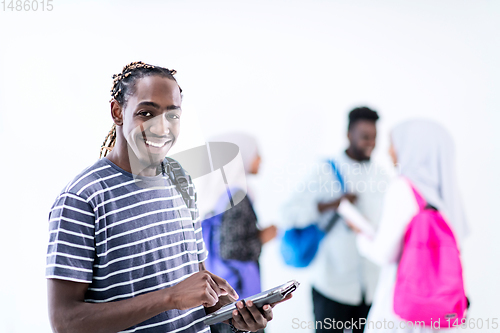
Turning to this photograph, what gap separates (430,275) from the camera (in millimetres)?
1393

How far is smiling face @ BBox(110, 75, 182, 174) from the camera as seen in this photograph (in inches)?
25.7

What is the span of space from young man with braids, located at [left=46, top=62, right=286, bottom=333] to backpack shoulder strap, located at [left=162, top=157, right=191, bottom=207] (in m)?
0.01

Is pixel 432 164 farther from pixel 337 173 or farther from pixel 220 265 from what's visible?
pixel 220 265

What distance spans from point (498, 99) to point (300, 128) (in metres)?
0.77

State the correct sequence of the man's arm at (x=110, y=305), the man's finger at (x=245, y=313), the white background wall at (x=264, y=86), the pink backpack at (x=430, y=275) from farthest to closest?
the white background wall at (x=264, y=86), the pink backpack at (x=430, y=275), the man's finger at (x=245, y=313), the man's arm at (x=110, y=305)

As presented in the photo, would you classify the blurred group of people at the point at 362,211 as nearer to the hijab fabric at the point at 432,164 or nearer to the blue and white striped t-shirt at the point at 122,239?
the hijab fabric at the point at 432,164

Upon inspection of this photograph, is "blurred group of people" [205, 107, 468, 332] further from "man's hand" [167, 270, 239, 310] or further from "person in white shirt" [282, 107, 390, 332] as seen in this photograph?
"man's hand" [167, 270, 239, 310]

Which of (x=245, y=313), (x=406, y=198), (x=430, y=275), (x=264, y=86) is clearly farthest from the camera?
(x=264, y=86)

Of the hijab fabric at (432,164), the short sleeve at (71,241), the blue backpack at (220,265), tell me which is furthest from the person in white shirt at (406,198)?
the short sleeve at (71,241)

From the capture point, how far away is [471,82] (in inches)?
60.1

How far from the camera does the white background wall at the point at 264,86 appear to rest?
1.52 meters

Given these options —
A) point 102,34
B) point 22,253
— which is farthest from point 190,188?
point 22,253

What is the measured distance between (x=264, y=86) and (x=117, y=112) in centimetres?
99

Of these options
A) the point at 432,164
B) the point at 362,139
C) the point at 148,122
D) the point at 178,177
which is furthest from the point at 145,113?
the point at 432,164
